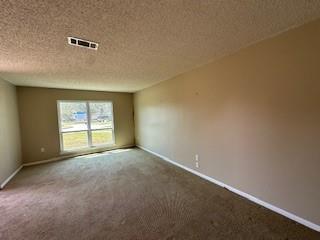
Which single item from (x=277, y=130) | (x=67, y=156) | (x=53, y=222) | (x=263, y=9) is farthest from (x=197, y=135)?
(x=67, y=156)

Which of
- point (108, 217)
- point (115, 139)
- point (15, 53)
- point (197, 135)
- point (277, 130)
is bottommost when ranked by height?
point (108, 217)

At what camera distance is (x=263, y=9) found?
1.41m

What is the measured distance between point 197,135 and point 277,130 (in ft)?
4.69

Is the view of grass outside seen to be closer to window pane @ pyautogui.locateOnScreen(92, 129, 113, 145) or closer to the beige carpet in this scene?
window pane @ pyautogui.locateOnScreen(92, 129, 113, 145)

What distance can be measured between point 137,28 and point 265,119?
1.97 metres

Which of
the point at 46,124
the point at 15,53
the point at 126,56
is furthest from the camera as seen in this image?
the point at 46,124

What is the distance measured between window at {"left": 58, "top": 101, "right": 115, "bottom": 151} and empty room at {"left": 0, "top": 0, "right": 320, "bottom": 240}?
1.31 m

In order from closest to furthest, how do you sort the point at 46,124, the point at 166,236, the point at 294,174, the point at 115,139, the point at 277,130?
the point at 166,236 < the point at 294,174 < the point at 277,130 < the point at 46,124 < the point at 115,139

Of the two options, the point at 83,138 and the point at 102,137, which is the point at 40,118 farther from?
the point at 102,137

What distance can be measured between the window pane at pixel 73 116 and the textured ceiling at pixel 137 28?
2.40m

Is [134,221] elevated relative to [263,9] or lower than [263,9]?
lower

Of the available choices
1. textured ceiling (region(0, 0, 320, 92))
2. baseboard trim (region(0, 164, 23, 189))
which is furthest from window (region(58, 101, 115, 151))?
textured ceiling (region(0, 0, 320, 92))

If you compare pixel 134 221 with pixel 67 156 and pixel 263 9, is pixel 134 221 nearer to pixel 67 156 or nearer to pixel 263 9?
pixel 263 9

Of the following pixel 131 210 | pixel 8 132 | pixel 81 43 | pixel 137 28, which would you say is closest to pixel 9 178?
pixel 8 132
